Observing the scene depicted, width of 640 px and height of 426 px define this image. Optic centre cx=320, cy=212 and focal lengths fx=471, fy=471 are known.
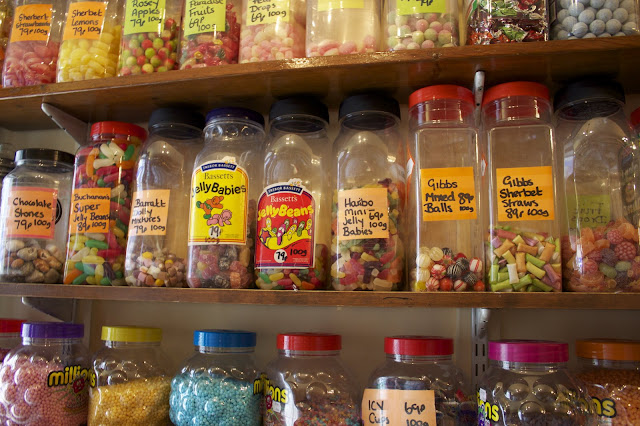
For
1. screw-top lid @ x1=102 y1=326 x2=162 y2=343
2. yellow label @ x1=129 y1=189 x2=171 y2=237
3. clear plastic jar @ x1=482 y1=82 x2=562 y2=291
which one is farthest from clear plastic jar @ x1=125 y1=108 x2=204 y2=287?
clear plastic jar @ x1=482 y1=82 x2=562 y2=291

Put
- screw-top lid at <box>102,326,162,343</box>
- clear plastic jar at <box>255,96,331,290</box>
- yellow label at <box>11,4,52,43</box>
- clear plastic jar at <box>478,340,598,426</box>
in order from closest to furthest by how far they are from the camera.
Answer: clear plastic jar at <box>478,340,598,426</box>
clear plastic jar at <box>255,96,331,290</box>
screw-top lid at <box>102,326,162,343</box>
yellow label at <box>11,4,52,43</box>

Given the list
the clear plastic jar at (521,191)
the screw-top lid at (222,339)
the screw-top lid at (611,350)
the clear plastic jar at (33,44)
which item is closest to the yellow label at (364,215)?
the clear plastic jar at (521,191)

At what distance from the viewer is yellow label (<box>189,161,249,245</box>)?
0.88 meters

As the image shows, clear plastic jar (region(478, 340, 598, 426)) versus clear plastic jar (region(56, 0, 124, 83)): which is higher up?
clear plastic jar (region(56, 0, 124, 83))

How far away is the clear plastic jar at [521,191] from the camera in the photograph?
75 cm

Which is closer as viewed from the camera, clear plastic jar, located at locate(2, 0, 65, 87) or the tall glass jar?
the tall glass jar

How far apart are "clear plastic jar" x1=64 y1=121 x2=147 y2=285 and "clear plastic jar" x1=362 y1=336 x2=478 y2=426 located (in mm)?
552

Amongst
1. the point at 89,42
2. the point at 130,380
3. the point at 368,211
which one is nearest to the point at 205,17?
the point at 89,42

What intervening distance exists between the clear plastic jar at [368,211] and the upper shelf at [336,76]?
7 centimetres

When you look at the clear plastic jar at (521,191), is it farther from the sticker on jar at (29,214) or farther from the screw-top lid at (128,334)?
the sticker on jar at (29,214)

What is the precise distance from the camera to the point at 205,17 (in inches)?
38.1

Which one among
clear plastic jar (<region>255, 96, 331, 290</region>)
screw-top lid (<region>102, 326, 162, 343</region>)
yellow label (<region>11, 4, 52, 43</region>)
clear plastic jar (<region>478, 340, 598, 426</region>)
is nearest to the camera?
clear plastic jar (<region>478, 340, 598, 426</region>)

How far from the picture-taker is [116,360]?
3.21 feet

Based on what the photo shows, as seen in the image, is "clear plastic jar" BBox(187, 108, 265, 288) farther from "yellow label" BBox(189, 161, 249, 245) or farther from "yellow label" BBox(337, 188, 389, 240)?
"yellow label" BBox(337, 188, 389, 240)
